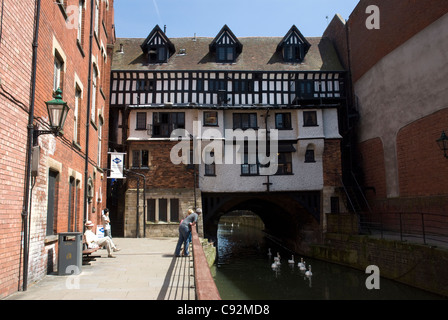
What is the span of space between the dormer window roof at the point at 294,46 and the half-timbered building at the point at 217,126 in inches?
19.2

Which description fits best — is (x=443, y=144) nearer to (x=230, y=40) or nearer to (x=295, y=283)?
(x=295, y=283)

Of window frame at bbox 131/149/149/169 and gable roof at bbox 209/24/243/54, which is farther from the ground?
gable roof at bbox 209/24/243/54

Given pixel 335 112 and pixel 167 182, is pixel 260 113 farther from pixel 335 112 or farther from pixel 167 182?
pixel 167 182

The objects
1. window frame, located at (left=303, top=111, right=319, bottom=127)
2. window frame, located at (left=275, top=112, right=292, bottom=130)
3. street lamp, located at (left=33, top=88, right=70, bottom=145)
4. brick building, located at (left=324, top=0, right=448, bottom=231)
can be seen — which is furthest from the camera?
window frame, located at (left=275, top=112, right=292, bottom=130)

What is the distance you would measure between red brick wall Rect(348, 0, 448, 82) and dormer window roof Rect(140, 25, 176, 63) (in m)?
12.3

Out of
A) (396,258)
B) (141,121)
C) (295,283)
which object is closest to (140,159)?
(141,121)

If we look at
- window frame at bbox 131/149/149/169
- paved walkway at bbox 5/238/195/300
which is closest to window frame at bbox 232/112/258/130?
window frame at bbox 131/149/149/169

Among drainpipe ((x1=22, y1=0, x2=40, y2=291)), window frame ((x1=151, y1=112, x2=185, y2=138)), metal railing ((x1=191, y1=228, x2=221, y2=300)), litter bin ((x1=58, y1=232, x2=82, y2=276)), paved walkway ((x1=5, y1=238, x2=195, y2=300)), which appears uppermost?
window frame ((x1=151, y1=112, x2=185, y2=138))

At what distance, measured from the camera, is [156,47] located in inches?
960

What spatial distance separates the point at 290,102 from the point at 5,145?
19160 mm

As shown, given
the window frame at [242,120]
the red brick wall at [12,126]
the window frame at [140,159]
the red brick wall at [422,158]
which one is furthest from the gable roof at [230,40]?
the red brick wall at [12,126]

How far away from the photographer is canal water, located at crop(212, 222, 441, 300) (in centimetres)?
1366

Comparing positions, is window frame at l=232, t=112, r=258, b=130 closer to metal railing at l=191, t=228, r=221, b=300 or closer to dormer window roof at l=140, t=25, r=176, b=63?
dormer window roof at l=140, t=25, r=176, b=63

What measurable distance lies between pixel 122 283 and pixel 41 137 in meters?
3.52
